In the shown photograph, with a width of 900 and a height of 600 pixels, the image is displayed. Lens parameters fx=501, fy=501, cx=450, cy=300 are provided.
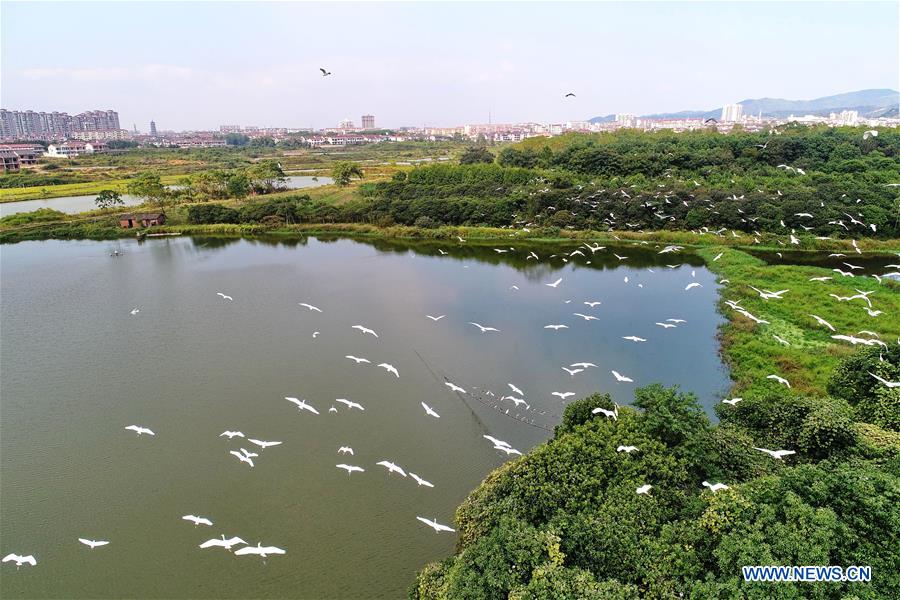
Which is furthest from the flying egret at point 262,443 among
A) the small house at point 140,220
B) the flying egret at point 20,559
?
the small house at point 140,220

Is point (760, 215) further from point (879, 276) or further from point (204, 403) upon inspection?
point (204, 403)

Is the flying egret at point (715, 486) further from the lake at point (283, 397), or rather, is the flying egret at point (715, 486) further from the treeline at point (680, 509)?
the lake at point (283, 397)

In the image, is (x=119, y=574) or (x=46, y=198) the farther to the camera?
(x=46, y=198)

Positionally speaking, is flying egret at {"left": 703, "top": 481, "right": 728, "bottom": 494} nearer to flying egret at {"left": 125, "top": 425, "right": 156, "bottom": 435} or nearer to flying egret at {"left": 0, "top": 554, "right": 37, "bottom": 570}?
flying egret at {"left": 0, "top": 554, "right": 37, "bottom": 570}

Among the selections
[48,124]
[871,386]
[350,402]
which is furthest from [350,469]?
[48,124]

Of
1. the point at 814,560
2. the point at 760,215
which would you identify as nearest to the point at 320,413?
the point at 814,560
